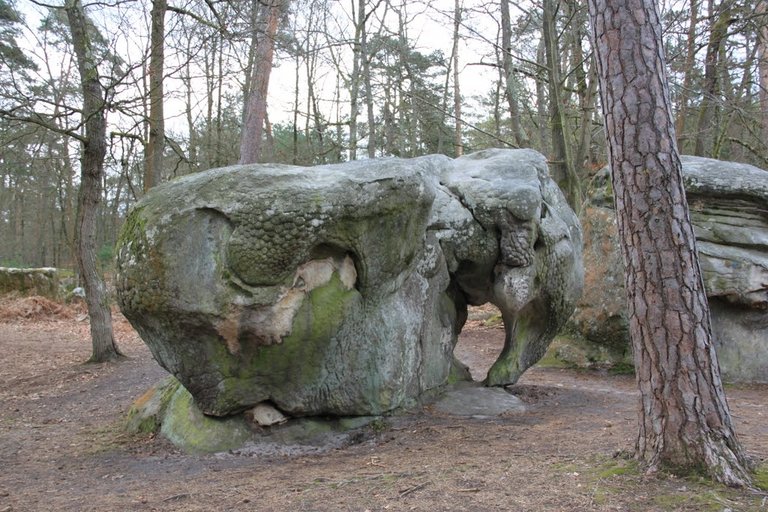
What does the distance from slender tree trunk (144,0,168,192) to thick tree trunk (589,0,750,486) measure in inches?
241

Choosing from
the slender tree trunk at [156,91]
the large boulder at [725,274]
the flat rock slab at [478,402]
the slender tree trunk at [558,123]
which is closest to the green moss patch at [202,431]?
the flat rock slab at [478,402]

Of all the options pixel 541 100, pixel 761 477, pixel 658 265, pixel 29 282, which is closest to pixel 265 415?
pixel 658 265

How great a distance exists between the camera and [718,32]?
10.9 metres

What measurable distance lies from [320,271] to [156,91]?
632 centimetres

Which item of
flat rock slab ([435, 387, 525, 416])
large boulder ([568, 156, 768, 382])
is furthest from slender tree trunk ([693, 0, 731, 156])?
flat rock slab ([435, 387, 525, 416])

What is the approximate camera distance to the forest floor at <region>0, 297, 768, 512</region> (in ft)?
10.4

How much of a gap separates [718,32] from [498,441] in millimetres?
9569

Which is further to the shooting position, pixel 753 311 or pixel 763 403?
pixel 753 311

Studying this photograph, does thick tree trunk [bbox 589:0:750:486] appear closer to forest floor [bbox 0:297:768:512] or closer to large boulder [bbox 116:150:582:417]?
forest floor [bbox 0:297:768:512]

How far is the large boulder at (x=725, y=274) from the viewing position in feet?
26.0

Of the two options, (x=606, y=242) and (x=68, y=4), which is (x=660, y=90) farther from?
(x=68, y=4)

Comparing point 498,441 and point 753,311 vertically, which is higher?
point 753,311

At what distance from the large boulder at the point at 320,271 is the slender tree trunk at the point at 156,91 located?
411 centimetres

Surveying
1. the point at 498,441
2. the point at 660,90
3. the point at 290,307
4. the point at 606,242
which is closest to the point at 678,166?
the point at 660,90
